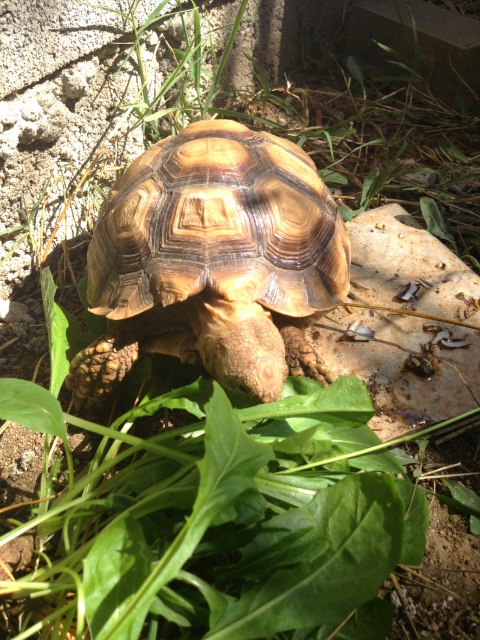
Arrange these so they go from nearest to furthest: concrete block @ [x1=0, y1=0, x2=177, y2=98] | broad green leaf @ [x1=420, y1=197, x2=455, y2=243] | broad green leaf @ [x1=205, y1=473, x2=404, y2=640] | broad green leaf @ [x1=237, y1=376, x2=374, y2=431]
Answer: broad green leaf @ [x1=205, y1=473, x2=404, y2=640] → broad green leaf @ [x1=237, y1=376, x2=374, y2=431] → concrete block @ [x1=0, y1=0, x2=177, y2=98] → broad green leaf @ [x1=420, y1=197, x2=455, y2=243]

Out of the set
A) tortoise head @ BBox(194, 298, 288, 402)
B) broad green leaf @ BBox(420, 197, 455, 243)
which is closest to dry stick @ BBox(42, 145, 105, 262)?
tortoise head @ BBox(194, 298, 288, 402)

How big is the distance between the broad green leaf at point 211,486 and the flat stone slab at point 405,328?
2.91 feet

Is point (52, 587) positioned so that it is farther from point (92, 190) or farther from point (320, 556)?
point (92, 190)

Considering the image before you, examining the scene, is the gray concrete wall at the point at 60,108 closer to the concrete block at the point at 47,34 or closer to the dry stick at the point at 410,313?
the concrete block at the point at 47,34

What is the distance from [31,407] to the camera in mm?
1562

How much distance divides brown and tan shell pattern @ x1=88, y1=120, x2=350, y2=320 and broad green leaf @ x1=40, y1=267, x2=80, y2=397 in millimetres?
139

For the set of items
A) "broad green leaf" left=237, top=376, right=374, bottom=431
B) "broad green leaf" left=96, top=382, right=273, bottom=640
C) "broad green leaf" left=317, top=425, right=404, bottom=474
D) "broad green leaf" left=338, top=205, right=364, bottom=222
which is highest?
"broad green leaf" left=96, top=382, right=273, bottom=640

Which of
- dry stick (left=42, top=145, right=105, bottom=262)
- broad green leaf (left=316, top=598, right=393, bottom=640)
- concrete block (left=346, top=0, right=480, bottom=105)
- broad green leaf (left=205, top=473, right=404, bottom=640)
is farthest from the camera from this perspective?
concrete block (left=346, top=0, right=480, bottom=105)

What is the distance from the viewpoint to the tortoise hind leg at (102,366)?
212 cm

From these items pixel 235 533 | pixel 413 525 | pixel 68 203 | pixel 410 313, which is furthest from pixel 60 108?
pixel 413 525

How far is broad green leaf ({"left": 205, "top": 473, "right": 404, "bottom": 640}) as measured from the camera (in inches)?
51.1

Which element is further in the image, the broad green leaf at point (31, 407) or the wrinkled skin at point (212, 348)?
the wrinkled skin at point (212, 348)

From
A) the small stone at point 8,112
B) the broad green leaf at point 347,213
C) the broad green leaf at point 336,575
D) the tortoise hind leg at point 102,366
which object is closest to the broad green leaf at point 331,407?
the broad green leaf at point 336,575

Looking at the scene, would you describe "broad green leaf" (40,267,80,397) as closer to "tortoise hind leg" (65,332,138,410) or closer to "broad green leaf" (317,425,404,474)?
"tortoise hind leg" (65,332,138,410)
